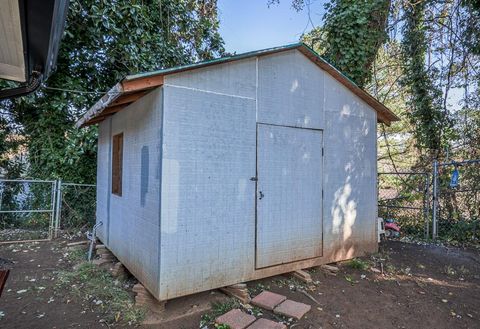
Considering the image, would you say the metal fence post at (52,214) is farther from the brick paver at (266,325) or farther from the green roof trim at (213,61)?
the brick paver at (266,325)

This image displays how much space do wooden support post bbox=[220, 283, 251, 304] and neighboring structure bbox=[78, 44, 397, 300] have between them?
85 millimetres

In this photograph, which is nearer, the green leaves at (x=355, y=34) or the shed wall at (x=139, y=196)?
the shed wall at (x=139, y=196)

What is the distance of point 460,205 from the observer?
6586 mm

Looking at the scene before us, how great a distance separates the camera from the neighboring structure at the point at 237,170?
10.9ft

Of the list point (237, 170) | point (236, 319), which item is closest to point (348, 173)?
point (237, 170)

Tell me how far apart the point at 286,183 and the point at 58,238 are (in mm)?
5294

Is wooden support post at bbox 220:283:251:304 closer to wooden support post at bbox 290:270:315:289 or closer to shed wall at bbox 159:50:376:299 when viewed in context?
shed wall at bbox 159:50:376:299

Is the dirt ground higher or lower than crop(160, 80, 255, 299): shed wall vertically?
lower

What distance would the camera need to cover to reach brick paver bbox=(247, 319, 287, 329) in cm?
293

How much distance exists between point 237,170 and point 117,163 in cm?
228

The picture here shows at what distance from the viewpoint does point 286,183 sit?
421 centimetres

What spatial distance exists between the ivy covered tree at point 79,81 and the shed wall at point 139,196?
8.85ft

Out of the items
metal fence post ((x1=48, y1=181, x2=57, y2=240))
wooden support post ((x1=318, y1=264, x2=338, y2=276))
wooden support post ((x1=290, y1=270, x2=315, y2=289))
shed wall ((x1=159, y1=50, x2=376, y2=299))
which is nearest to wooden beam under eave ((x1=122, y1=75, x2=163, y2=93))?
shed wall ((x1=159, y1=50, x2=376, y2=299))

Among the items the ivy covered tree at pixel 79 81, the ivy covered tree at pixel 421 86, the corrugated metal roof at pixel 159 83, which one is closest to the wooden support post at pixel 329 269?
the corrugated metal roof at pixel 159 83
